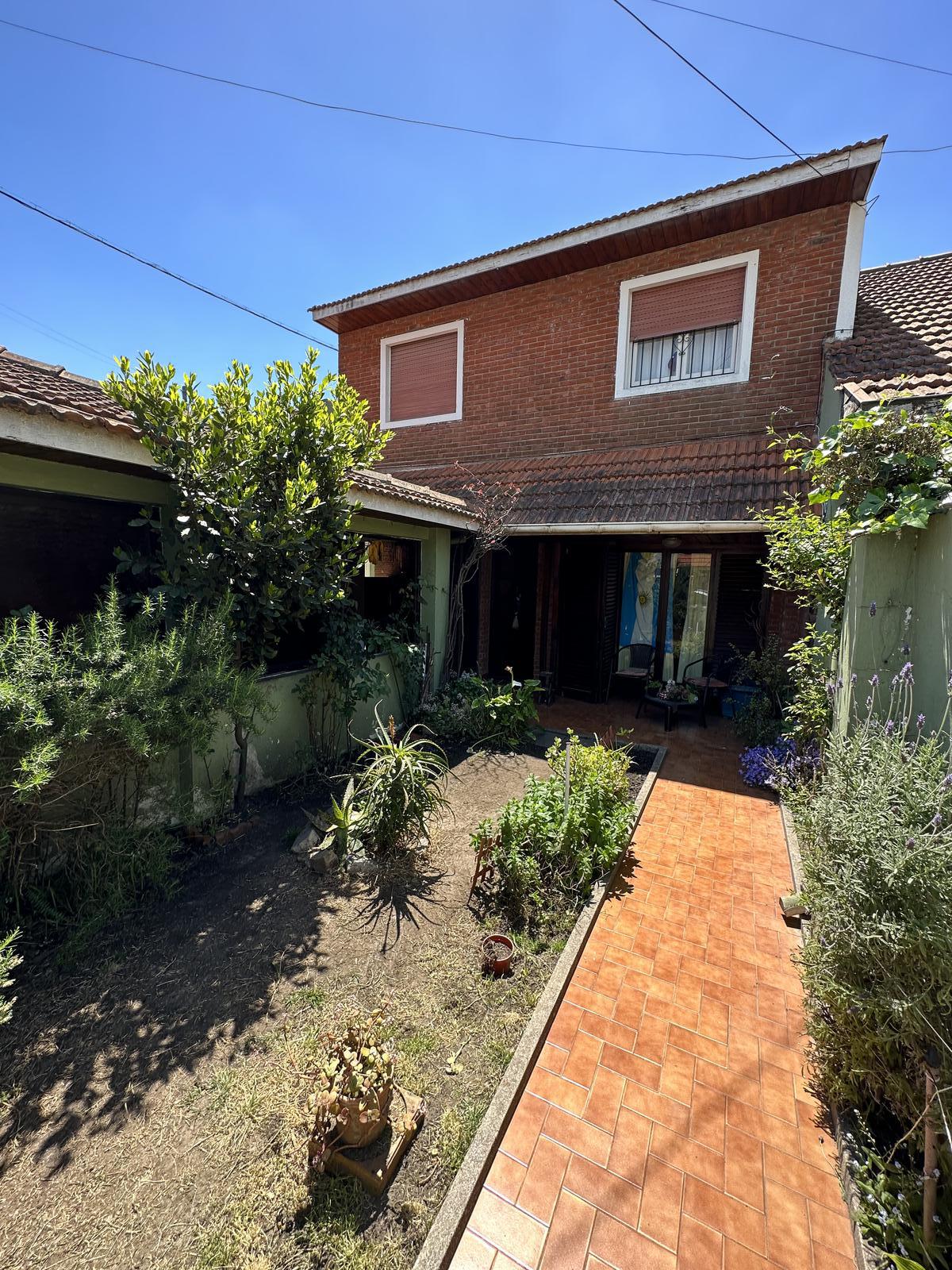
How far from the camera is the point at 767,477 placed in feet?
22.0

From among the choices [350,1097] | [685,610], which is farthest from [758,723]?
[350,1097]

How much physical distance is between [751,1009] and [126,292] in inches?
699

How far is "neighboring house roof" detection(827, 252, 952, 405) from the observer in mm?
4418

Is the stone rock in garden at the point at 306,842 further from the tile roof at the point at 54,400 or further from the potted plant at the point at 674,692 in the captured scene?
the potted plant at the point at 674,692

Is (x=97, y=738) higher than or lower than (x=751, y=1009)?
higher

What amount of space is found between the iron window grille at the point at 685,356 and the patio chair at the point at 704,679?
453 cm

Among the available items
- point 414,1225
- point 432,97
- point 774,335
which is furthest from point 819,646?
point 432,97

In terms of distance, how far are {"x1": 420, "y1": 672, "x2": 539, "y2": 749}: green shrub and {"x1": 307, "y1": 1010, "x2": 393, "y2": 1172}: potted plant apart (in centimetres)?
481

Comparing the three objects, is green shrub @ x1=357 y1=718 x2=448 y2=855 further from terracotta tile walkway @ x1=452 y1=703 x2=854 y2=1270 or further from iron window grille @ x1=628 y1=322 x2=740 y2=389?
iron window grille @ x1=628 y1=322 x2=740 y2=389

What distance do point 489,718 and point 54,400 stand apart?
5.63 meters

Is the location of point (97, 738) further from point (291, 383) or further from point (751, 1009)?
point (751, 1009)

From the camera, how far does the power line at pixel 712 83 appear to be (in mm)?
5141

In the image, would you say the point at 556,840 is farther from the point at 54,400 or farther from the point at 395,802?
the point at 54,400

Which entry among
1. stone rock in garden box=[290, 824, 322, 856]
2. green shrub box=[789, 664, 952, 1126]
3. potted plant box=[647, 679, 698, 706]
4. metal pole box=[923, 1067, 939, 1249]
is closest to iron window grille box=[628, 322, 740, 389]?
potted plant box=[647, 679, 698, 706]
